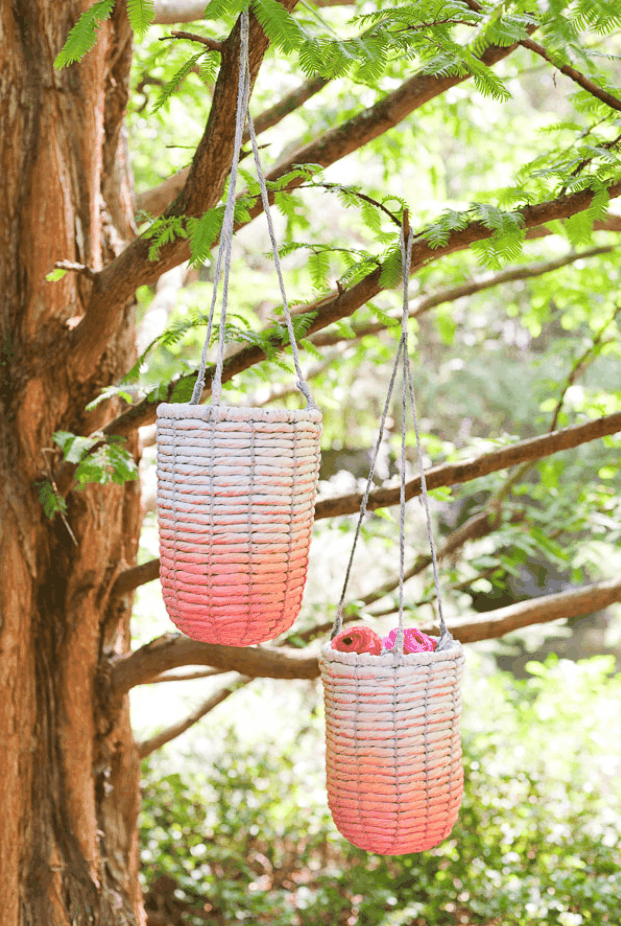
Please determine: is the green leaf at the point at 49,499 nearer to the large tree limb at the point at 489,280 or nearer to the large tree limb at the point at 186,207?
the large tree limb at the point at 186,207

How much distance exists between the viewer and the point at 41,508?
2148mm

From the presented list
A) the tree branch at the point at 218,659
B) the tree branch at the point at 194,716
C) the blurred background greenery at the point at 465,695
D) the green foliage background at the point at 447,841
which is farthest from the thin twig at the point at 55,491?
the green foliage background at the point at 447,841

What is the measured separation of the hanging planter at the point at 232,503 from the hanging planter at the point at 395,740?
0.17 m

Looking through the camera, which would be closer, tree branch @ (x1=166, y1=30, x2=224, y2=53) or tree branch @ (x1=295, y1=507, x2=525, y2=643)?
tree branch @ (x1=166, y1=30, x2=224, y2=53)

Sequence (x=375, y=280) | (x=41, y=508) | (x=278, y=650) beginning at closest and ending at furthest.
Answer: (x=375, y=280)
(x=41, y=508)
(x=278, y=650)

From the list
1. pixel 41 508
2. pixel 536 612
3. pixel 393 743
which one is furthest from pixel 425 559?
pixel 393 743

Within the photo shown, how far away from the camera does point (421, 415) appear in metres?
8.23

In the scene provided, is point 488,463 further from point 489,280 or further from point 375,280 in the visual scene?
point 489,280

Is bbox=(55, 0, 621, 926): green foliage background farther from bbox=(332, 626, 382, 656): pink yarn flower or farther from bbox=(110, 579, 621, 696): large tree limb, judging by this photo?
bbox=(332, 626, 382, 656): pink yarn flower

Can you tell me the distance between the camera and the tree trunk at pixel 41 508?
6.88 ft

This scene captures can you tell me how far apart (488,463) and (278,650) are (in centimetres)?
77

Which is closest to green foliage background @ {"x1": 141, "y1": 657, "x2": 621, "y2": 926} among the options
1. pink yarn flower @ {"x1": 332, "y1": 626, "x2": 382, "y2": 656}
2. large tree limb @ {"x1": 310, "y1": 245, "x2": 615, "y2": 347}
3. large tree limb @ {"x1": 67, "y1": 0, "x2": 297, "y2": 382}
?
large tree limb @ {"x1": 310, "y1": 245, "x2": 615, "y2": 347}

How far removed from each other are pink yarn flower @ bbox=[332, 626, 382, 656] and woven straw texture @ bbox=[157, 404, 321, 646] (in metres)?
0.21

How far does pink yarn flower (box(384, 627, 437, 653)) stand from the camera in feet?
4.64
